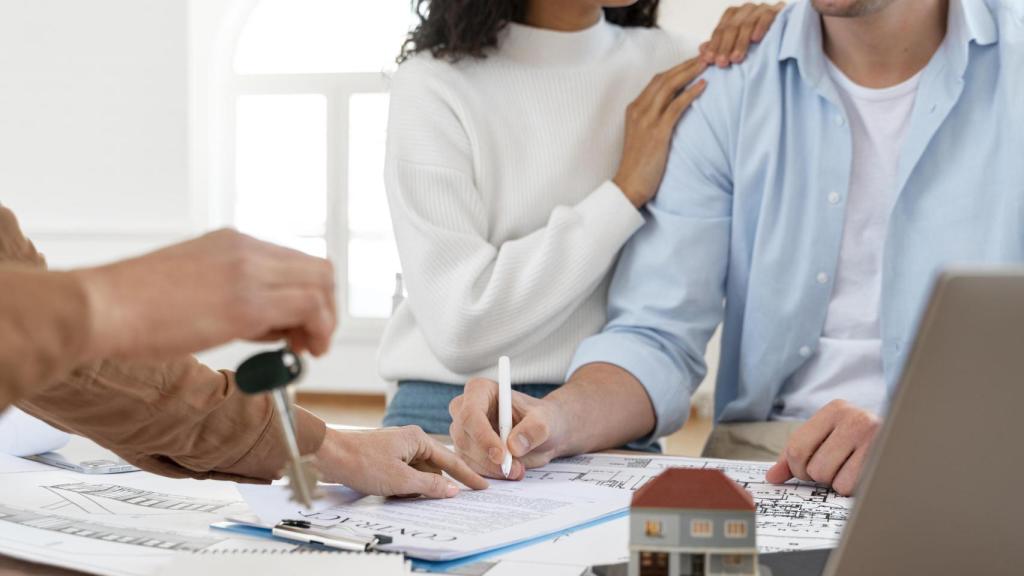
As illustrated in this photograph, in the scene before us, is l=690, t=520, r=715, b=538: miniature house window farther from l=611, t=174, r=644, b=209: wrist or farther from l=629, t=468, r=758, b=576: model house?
l=611, t=174, r=644, b=209: wrist

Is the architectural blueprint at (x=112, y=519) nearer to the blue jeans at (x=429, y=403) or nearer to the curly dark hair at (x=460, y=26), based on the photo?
the blue jeans at (x=429, y=403)

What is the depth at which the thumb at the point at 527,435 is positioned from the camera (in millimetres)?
1229

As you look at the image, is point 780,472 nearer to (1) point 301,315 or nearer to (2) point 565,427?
(2) point 565,427

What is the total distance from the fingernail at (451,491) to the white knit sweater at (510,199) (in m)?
0.57

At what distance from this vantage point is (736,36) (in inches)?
70.8

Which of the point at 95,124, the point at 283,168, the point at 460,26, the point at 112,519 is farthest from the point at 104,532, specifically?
the point at 95,124

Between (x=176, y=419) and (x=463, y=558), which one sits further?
(x=176, y=419)

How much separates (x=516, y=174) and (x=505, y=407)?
644 millimetres

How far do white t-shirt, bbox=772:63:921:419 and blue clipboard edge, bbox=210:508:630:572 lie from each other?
660 mm

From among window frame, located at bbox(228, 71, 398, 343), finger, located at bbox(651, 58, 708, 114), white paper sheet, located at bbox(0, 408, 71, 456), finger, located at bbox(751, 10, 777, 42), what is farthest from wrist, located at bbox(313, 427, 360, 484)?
window frame, located at bbox(228, 71, 398, 343)

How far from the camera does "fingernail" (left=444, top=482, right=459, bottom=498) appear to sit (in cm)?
113

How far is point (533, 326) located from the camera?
5.65 feet

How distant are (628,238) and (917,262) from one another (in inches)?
16.2

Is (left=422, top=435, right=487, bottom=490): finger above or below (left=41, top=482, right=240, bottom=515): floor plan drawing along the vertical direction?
above
